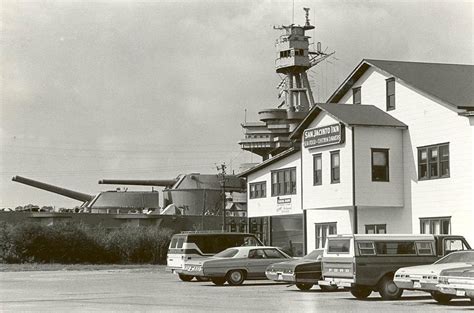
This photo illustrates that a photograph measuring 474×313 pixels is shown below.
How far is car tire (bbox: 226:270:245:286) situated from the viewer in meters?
32.2

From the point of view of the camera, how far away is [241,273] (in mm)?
32562

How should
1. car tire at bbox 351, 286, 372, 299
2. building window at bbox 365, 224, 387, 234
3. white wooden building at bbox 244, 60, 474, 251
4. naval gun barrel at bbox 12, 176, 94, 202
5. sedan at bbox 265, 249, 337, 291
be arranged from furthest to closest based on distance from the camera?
naval gun barrel at bbox 12, 176, 94, 202, building window at bbox 365, 224, 387, 234, white wooden building at bbox 244, 60, 474, 251, sedan at bbox 265, 249, 337, 291, car tire at bbox 351, 286, 372, 299

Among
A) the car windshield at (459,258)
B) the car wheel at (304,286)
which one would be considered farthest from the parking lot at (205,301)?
the car windshield at (459,258)

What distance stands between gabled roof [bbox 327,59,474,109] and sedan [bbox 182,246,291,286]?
1042cm

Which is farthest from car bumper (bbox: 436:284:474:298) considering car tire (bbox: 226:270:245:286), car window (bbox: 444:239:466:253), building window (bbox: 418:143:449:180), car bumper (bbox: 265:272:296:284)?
building window (bbox: 418:143:449:180)

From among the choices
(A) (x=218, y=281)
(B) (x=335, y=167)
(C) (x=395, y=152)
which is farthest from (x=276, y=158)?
(A) (x=218, y=281)

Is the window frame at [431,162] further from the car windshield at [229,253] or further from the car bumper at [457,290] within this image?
the car bumper at [457,290]

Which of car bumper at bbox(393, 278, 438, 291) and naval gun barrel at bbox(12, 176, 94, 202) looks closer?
car bumper at bbox(393, 278, 438, 291)

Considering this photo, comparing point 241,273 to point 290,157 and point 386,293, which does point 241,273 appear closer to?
point 386,293

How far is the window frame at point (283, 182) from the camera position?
49969 millimetres

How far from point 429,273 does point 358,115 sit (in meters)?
19.2

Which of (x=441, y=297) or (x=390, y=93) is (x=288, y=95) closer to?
(x=390, y=93)

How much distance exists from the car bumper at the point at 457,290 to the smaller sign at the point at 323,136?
19.3 m

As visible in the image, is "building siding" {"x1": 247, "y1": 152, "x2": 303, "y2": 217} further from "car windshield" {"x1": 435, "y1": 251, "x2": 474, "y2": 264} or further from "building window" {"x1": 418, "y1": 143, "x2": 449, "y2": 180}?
"car windshield" {"x1": 435, "y1": 251, "x2": 474, "y2": 264}
